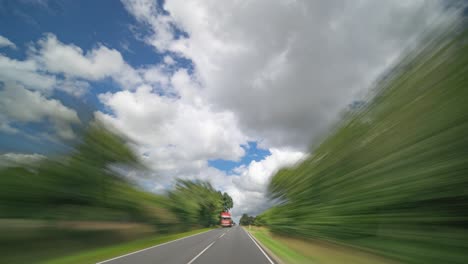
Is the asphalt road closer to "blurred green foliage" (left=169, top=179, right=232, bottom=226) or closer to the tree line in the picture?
the tree line

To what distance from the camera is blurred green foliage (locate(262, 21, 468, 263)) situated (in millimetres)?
3096

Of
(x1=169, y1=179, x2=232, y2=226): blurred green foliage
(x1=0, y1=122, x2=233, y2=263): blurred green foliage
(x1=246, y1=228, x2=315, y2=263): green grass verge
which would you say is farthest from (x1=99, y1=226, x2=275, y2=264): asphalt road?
(x1=169, y1=179, x2=232, y2=226): blurred green foliage

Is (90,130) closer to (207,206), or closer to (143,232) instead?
(143,232)

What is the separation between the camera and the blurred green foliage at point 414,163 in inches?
122

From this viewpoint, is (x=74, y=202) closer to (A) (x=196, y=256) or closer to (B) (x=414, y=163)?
(A) (x=196, y=256)

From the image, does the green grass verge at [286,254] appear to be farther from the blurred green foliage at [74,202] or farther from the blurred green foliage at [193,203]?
the blurred green foliage at [193,203]

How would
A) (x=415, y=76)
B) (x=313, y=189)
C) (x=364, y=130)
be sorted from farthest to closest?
(x=313, y=189)
(x=364, y=130)
(x=415, y=76)

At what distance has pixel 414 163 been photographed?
3738mm

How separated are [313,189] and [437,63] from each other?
278 inches

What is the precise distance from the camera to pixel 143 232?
19.3 metres

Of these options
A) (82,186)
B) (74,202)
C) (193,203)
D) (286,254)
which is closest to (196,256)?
(286,254)

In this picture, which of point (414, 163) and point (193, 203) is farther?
point (193, 203)

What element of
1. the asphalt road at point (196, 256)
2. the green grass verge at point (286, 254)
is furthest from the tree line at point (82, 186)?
the green grass verge at point (286, 254)

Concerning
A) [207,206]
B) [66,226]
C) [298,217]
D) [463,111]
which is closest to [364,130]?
[463,111]
